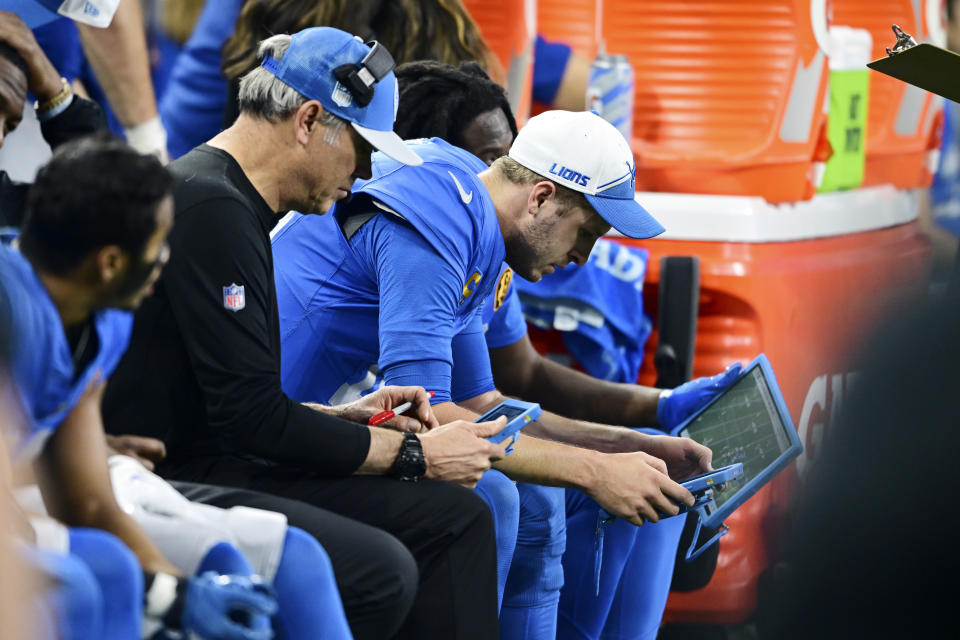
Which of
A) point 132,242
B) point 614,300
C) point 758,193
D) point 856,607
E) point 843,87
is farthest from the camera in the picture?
point 843,87

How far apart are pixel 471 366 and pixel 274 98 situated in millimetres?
675

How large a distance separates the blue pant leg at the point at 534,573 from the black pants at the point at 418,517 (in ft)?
1.32

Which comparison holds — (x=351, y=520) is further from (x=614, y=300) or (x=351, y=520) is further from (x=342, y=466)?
(x=614, y=300)

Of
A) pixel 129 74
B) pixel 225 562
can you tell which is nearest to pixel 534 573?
pixel 225 562

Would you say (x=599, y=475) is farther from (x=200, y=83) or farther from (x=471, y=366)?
(x=200, y=83)

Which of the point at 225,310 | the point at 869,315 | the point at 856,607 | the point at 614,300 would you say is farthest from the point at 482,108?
the point at 856,607

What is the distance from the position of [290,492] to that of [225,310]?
28 cm

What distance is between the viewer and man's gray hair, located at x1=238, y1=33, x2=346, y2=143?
1970mm

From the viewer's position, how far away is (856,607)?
1.31 m

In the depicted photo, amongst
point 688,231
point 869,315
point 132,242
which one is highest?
point 132,242

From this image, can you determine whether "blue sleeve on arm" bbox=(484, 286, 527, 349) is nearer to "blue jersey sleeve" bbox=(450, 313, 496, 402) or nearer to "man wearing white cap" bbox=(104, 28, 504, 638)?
"blue jersey sleeve" bbox=(450, 313, 496, 402)

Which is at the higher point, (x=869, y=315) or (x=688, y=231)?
(x=688, y=231)

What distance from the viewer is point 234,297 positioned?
1.82 metres

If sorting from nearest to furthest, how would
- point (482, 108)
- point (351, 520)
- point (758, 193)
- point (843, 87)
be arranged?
point (351, 520), point (482, 108), point (758, 193), point (843, 87)
